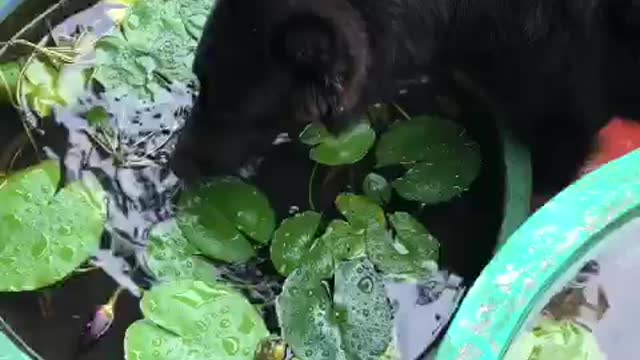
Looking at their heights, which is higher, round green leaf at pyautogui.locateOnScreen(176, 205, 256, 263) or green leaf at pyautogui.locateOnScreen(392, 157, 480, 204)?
green leaf at pyautogui.locateOnScreen(392, 157, 480, 204)

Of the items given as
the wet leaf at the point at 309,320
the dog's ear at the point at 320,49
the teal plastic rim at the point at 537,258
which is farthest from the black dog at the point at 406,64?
the teal plastic rim at the point at 537,258

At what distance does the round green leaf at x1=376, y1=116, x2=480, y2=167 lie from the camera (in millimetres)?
1624

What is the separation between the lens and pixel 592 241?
1.03 metres

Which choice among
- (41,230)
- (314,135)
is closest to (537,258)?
(314,135)

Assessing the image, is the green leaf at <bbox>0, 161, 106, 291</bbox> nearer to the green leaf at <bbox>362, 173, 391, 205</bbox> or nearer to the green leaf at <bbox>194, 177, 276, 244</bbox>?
the green leaf at <bbox>194, 177, 276, 244</bbox>

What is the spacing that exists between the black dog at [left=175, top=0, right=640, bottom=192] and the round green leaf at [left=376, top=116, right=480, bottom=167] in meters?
0.07

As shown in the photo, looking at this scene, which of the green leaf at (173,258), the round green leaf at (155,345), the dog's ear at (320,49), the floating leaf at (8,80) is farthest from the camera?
the floating leaf at (8,80)

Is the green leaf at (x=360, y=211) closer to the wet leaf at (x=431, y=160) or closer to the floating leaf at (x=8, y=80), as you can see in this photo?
the wet leaf at (x=431, y=160)

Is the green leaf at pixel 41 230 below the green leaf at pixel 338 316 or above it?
above

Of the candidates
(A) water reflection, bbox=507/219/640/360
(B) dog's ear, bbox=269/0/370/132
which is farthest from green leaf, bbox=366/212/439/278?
(A) water reflection, bbox=507/219/640/360

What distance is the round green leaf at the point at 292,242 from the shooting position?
156cm

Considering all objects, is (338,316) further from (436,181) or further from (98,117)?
(98,117)

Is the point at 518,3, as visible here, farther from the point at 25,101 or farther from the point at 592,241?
the point at 25,101

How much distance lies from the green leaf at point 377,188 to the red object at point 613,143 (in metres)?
0.22
